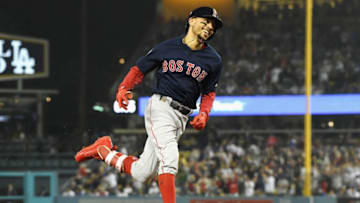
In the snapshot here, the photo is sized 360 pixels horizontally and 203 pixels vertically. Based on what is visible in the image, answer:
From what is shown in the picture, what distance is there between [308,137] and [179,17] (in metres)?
2.93

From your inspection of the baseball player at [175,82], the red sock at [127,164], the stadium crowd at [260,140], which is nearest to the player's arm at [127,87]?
the baseball player at [175,82]

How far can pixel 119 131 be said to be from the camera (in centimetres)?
1158

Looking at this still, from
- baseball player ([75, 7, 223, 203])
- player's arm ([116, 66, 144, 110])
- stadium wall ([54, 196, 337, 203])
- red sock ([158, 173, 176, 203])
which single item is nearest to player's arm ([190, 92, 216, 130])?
baseball player ([75, 7, 223, 203])

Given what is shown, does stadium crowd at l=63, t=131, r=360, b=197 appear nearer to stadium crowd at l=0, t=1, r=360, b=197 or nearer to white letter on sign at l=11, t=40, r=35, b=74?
stadium crowd at l=0, t=1, r=360, b=197

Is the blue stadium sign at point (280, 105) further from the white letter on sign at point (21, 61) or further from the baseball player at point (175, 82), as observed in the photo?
the baseball player at point (175, 82)

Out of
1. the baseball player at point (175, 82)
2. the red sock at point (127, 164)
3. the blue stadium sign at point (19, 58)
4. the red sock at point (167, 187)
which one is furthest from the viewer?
the blue stadium sign at point (19, 58)

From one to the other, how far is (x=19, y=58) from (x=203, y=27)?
7769mm

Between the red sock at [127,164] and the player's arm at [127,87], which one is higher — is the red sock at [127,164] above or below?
below

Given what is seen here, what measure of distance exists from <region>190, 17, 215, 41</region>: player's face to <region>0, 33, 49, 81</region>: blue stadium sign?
769cm

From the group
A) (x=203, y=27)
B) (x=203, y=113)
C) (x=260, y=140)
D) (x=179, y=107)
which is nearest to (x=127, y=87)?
(x=179, y=107)

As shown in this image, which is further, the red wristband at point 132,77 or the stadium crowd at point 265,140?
the stadium crowd at point 265,140

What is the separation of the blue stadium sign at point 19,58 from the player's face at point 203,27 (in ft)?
25.2

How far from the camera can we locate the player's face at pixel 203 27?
4867 mm

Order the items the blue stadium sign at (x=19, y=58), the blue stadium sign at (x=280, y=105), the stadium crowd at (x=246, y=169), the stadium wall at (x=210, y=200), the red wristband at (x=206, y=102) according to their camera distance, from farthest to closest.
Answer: the blue stadium sign at (x=19, y=58), the blue stadium sign at (x=280, y=105), the stadium crowd at (x=246, y=169), the stadium wall at (x=210, y=200), the red wristband at (x=206, y=102)
